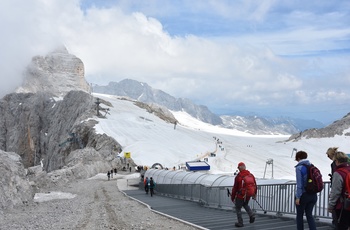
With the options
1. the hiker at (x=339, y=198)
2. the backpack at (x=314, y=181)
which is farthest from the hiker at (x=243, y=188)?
the hiker at (x=339, y=198)

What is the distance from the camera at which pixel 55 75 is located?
167m

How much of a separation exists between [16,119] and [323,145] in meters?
93.3

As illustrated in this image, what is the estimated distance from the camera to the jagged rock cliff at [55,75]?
158 meters

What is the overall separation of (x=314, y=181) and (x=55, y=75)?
16626 cm

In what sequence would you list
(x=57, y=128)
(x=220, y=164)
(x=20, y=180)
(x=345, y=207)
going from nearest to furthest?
(x=345, y=207) < (x=20, y=180) < (x=220, y=164) < (x=57, y=128)

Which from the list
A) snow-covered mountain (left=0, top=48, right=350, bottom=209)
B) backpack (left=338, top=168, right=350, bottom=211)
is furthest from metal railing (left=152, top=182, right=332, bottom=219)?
snow-covered mountain (left=0, top=48, right=350, bottom=209)

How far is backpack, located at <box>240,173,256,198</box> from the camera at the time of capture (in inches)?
474

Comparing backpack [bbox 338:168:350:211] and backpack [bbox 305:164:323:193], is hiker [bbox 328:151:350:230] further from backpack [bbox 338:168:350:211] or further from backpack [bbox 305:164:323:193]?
backpack [bbox 305:164:323:193]

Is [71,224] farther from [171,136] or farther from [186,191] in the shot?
[171,136]

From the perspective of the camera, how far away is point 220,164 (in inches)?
3041

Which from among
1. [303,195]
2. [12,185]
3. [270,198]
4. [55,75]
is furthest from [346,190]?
[55,75]

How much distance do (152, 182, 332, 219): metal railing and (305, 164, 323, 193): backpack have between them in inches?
85.8

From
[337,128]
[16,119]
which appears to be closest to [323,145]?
[337,128]

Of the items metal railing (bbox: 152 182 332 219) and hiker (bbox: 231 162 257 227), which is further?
hiker (bbox: 231 162 257 227)
